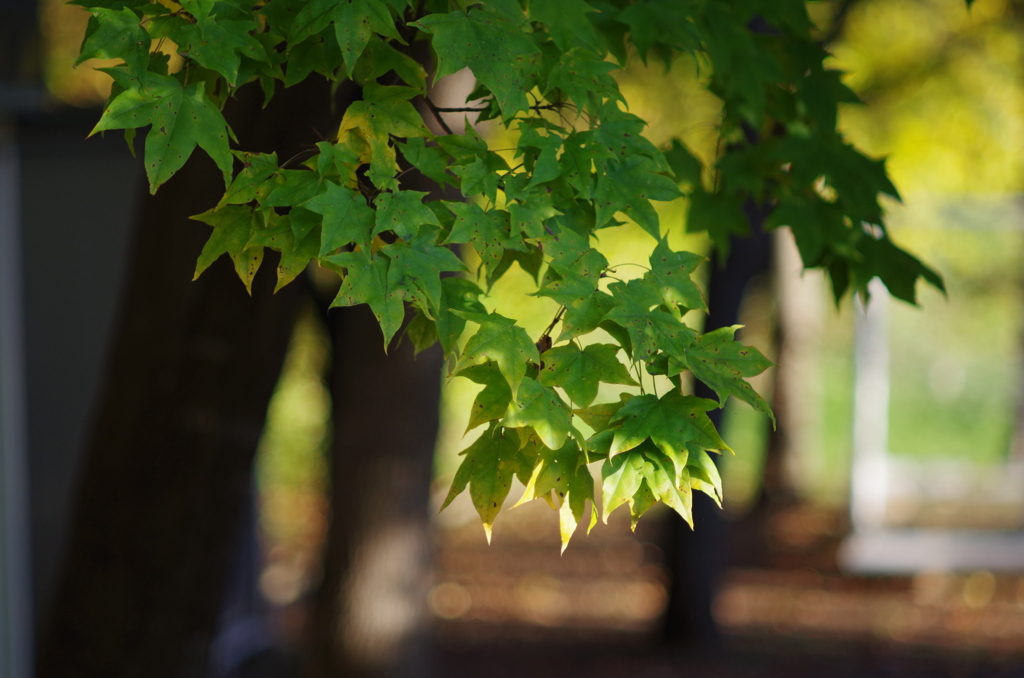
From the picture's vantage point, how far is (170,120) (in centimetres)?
146

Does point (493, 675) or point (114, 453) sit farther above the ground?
point (114, 453)

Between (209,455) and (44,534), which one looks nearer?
(209,455)

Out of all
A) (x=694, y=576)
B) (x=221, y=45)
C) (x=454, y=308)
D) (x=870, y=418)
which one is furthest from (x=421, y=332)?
(x=870, y=418)

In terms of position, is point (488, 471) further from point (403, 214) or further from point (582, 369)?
point (403, 214)

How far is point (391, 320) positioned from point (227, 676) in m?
4.95

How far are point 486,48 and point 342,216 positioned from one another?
363mm

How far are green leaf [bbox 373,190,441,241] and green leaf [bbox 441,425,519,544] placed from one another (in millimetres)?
356

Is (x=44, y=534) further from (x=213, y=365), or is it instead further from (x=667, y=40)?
(x=667, y=40)

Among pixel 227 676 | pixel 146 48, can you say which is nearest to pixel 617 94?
→ pixel 146 48

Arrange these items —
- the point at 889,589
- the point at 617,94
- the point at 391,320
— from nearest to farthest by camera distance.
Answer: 1. the point at 391,320
2. the point at 617,94
3. the point at 889,589

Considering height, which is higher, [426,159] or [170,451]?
[426,159]

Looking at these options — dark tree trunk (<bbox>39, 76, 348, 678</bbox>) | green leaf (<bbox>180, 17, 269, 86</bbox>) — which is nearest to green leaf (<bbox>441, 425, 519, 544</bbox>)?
green leaf (<bbox>180, 17, 269, 86</bbox>)

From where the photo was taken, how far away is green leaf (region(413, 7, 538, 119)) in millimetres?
1451

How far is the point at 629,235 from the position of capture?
9.76 meters
